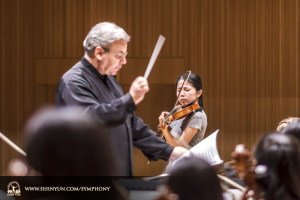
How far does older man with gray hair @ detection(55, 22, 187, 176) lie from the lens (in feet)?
3.60

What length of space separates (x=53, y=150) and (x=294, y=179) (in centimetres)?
79

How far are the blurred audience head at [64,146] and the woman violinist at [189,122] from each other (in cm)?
151

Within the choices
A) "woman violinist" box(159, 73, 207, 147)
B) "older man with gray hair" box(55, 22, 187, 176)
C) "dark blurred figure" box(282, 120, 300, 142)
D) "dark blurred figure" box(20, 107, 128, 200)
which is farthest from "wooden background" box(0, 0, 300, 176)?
"dark blurred figure" box(20, 107, 128, 200)

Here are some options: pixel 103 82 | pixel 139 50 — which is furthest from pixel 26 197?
pixel 139 50

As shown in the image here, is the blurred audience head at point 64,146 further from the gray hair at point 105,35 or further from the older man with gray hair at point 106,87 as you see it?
the gray hair at point 105,35

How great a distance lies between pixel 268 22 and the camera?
4.45 m

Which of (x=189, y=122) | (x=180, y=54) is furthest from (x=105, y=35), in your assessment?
(x=180, y=54)

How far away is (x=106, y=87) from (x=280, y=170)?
2.33ft

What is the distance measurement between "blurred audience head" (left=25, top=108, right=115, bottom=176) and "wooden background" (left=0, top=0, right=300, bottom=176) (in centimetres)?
392

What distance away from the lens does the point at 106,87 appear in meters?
1.31

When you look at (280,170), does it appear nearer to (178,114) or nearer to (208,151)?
(208,151)

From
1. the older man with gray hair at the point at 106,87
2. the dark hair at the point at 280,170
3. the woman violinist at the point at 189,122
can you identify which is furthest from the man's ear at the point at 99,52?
the woman violinist at the point at 189,122

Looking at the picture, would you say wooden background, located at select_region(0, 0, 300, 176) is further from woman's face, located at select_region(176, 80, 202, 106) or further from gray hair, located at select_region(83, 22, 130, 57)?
gray hair, located at select_region(83, 22, 130, 57)

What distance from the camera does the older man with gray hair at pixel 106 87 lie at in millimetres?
1098
